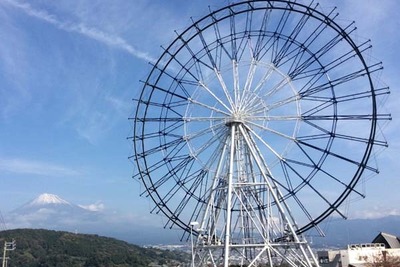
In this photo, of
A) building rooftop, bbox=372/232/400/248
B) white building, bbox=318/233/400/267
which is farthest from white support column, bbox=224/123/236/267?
building rooftop, bbox=372/232/400/248

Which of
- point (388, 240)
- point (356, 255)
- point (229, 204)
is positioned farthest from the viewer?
point (388, 240)

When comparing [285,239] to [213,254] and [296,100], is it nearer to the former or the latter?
[213,254]

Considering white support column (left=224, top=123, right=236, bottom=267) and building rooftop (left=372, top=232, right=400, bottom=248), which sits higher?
building rooftop (left=372, top=232, right=400, bottom=248)

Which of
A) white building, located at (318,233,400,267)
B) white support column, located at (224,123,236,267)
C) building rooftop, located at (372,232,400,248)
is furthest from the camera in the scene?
building rooftop, located at (372,232,400,248)

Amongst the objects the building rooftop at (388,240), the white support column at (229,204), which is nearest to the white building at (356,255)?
the building rooftop at (388,240)

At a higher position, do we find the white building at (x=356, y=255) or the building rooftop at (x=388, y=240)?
the building rooftop at (x=388, y=240)

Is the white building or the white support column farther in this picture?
the white building

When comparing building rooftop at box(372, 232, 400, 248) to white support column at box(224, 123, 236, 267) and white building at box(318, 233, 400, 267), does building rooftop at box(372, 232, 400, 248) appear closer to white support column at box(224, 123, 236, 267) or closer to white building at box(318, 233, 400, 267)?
white building at box(318, 233, 400, 267)

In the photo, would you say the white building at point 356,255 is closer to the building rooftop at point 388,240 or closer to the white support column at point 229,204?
the building rooftop at point 388,240

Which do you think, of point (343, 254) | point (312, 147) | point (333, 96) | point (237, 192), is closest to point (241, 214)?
point (237, 192)

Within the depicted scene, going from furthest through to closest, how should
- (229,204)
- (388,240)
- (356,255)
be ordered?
(388,240) < (356,255) < (229,204)

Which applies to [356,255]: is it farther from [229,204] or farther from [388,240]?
[229,204]

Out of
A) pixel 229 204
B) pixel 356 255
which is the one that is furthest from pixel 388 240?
pixel 229 204

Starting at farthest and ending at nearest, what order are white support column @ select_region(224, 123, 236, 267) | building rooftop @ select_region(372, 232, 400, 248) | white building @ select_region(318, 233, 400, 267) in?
1. building rooftop @ select_region(372, 232, 400, 248)
2. white building @ select_region(318, 233, 400, 267)
3. white support column @ select_region(224, 123, 236, 267)
